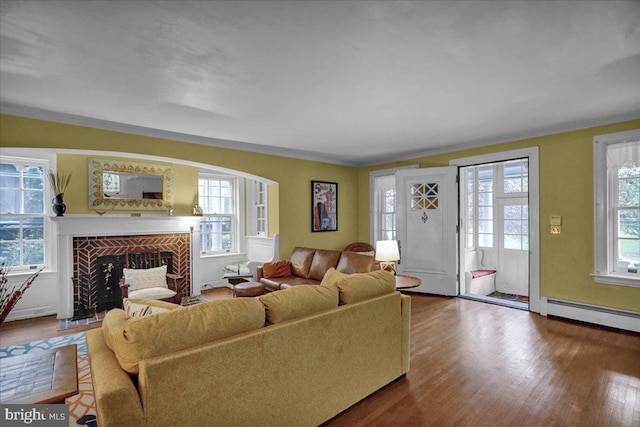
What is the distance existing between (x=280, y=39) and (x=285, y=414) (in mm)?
2288

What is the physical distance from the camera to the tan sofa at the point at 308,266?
445 cm

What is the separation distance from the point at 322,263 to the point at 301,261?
45 cm

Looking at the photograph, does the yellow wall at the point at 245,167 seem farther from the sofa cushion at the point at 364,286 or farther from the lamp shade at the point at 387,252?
the sofa cushion at the point at 364,286

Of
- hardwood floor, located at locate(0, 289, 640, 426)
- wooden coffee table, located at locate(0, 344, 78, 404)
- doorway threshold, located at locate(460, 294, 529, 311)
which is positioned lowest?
hardwood floor, located at locate(0, 289, 640, 426)

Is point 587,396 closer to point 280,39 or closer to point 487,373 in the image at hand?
point 487,373

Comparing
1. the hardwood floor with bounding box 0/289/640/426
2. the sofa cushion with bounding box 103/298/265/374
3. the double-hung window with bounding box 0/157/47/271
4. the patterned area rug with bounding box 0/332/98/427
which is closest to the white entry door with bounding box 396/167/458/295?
the hardwood floor with bounding box 0/289/640/426

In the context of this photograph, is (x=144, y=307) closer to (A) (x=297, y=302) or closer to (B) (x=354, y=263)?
(A) (x=297, y=302)

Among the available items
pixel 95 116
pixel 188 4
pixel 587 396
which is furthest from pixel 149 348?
pixel 95 116

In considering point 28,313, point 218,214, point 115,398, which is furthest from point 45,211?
point 115,398

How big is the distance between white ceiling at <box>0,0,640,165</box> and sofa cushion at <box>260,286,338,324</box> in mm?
1624

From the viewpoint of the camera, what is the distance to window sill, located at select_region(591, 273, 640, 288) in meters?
3.68

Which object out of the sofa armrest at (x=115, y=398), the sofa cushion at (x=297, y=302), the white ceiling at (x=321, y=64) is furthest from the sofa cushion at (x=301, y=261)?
the sofa armrest at (x=115, y=398)

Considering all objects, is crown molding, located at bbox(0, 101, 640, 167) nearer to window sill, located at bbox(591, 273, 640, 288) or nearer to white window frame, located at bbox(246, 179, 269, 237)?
white window frame, located at bbox(246, 179, 269, 237)

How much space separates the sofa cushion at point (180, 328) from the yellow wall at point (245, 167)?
2839mm
